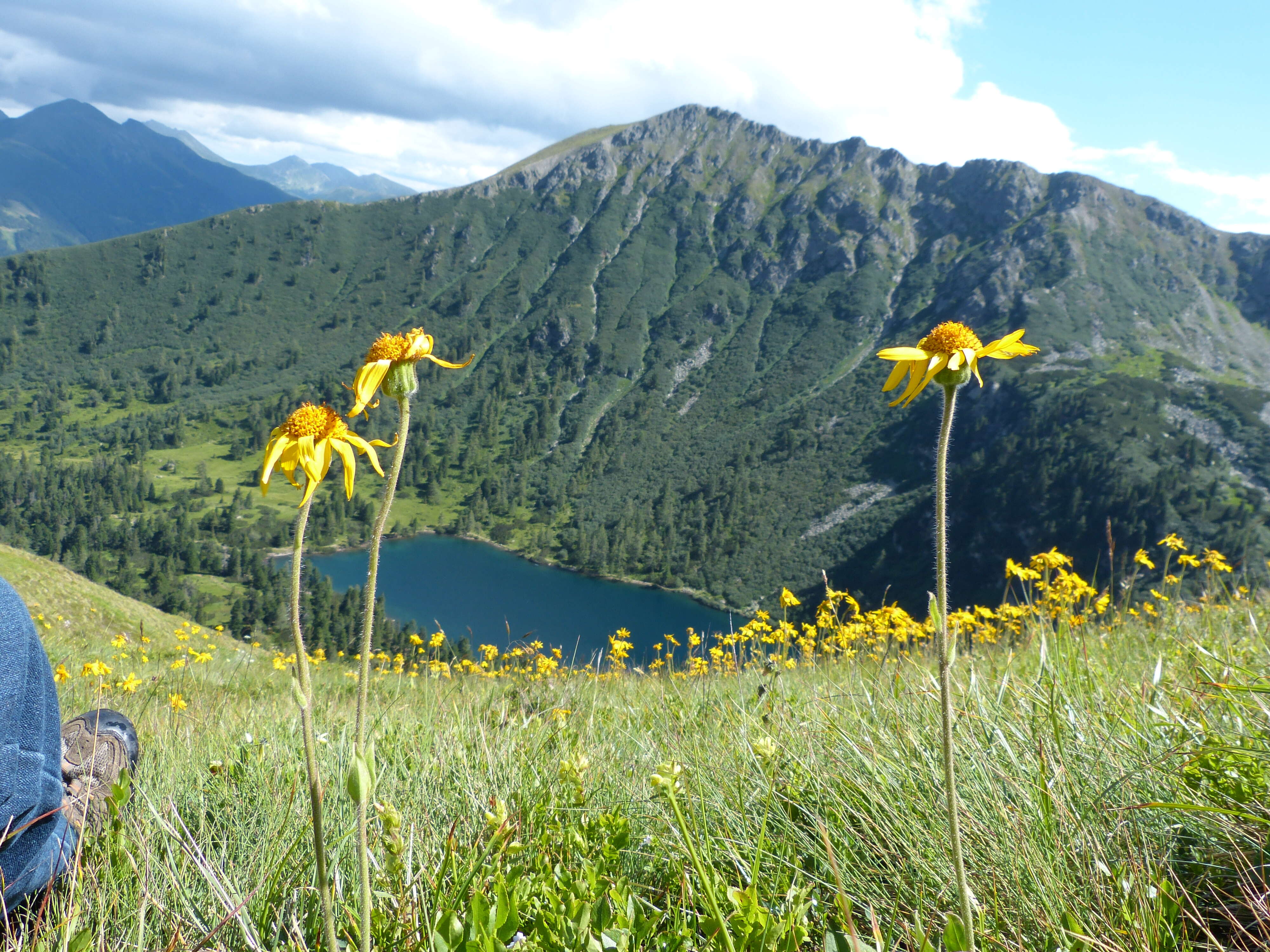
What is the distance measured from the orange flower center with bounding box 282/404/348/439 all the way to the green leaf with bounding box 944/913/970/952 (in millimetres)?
1561

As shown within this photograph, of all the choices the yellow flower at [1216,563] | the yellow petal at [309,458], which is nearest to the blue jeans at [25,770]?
the yellow petal at [309,458]

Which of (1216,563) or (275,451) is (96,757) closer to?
(275,451)

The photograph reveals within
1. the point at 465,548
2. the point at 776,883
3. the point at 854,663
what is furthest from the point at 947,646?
the point at 465,548

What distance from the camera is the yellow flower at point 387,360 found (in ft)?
4.54

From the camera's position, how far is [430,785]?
2.66m

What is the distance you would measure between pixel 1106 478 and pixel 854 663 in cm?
12982

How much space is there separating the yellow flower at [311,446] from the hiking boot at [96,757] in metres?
1.72

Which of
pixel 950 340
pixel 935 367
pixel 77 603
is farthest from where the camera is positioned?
pixel 77 603

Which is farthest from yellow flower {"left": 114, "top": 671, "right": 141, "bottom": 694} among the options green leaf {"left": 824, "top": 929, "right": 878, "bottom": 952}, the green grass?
green leaf {"left": 824, "top": 929, "right": 878, "bottom": 952}

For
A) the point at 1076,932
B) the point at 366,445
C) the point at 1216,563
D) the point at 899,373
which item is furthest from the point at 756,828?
the point at 1216,563

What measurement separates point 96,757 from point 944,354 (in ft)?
11.8

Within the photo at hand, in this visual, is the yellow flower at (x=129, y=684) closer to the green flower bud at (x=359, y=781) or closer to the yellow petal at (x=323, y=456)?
the yellow petal at (x=323, y=456)

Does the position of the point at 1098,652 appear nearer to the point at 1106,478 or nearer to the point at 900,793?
the point at 900,793

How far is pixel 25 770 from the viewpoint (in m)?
2.05
